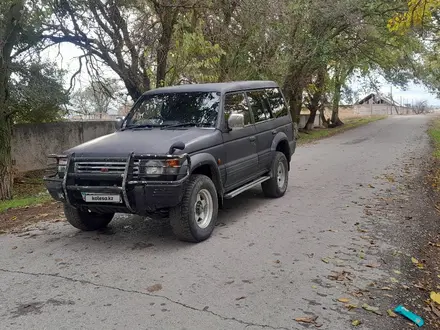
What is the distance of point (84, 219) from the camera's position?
6.04m

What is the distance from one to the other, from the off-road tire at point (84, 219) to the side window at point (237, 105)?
2385 millimetres

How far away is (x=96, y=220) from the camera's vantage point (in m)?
6.25

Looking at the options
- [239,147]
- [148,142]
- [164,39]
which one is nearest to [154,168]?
[148,142]

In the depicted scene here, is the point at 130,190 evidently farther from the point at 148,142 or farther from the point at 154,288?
the point at 154,288

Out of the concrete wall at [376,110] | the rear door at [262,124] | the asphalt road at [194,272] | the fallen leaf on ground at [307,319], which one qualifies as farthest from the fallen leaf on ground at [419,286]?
the concrete wall at [376,110]

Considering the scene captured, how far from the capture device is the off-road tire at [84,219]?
596cm

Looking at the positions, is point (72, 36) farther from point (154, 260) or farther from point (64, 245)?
point (154, 260)

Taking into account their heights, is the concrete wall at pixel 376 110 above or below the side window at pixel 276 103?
below

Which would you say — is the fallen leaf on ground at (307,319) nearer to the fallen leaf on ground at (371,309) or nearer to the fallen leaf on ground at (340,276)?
the fallen leaf on ground at (371,309)

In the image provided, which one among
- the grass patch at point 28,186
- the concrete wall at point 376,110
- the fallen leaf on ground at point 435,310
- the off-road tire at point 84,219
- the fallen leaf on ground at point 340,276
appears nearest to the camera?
the fallen leaf on ground at point 435,310

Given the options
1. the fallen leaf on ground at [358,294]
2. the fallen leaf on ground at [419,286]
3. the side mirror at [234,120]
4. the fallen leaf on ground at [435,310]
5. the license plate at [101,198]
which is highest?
the side mirror at [234,120]

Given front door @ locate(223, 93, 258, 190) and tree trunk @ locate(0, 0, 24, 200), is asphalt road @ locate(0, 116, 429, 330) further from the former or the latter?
tree trunk @ locate(0, 0, 24, 200)

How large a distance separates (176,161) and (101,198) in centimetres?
102

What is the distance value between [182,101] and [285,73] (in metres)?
12.3
